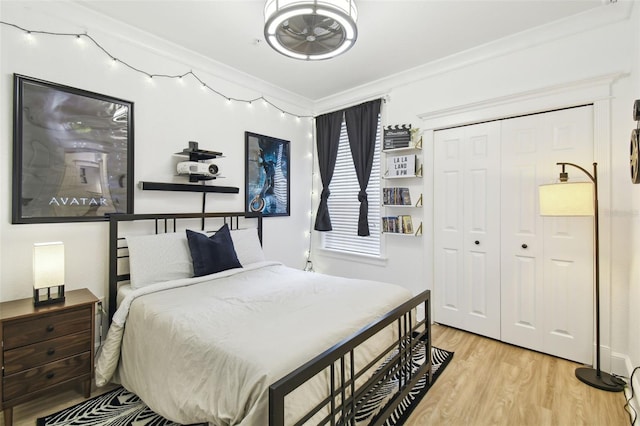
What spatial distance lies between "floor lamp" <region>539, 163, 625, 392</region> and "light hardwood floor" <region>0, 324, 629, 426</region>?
88 millimetres

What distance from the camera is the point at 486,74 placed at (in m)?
3.04

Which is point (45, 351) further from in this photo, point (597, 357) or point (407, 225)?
point (597, 357)

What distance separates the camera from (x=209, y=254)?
2719 millimetres

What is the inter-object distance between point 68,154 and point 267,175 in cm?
201

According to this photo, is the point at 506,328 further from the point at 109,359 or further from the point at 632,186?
the point at 109,359

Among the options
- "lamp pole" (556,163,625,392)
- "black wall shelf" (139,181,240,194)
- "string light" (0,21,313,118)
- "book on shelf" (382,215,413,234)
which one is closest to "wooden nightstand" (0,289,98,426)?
"black wall shelf" (139,181,240,194)

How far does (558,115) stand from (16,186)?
4.26 meters

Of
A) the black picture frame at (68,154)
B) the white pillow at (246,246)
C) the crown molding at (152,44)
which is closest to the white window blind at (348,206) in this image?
the crown molding at (152,44)

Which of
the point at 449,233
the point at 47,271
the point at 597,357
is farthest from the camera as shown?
the point at 449,233

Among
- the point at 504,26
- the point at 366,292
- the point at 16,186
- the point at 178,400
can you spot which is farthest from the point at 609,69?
the point at 16,186

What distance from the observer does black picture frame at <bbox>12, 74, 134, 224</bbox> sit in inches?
86.4

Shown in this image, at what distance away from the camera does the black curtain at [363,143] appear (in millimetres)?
3885

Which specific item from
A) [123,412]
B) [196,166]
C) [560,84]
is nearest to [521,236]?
[560,84]

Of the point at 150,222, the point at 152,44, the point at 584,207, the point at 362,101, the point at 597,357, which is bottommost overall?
the point at 597,357
